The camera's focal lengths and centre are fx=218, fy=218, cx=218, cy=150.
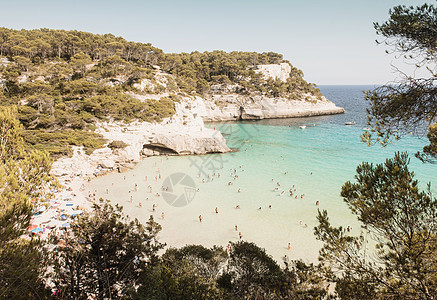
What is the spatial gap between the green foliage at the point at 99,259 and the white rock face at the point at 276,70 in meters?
73.3

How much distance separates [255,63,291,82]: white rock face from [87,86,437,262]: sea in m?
44.5

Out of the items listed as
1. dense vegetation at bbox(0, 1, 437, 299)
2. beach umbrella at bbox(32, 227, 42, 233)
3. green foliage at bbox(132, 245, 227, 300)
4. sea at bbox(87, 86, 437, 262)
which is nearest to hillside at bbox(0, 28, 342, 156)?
sea at bbox(87, 86, 437, 262)

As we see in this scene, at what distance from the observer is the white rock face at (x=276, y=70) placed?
73.7 meters

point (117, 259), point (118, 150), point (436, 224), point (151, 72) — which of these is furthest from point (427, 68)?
point (151, 72)

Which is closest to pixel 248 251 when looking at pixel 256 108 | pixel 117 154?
pixel 117 154

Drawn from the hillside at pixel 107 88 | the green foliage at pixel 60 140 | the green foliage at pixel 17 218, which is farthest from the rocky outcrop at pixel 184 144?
the green foliage at pixel 17 218

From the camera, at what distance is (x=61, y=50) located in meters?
46.2

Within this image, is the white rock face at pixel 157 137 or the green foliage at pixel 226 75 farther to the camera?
the green foliage at pixel 226 75

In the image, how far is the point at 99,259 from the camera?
6230 mm

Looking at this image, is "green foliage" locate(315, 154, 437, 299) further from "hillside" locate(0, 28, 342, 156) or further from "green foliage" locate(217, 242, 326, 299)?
"hillside" locate(0, 28, 342, 156)

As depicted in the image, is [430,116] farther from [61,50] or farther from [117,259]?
[61,50]

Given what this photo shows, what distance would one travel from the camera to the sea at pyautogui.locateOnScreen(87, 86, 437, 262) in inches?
580

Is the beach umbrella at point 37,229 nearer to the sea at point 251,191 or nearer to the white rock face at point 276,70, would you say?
the sea at point 251,191

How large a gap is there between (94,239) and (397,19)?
32.1ft
